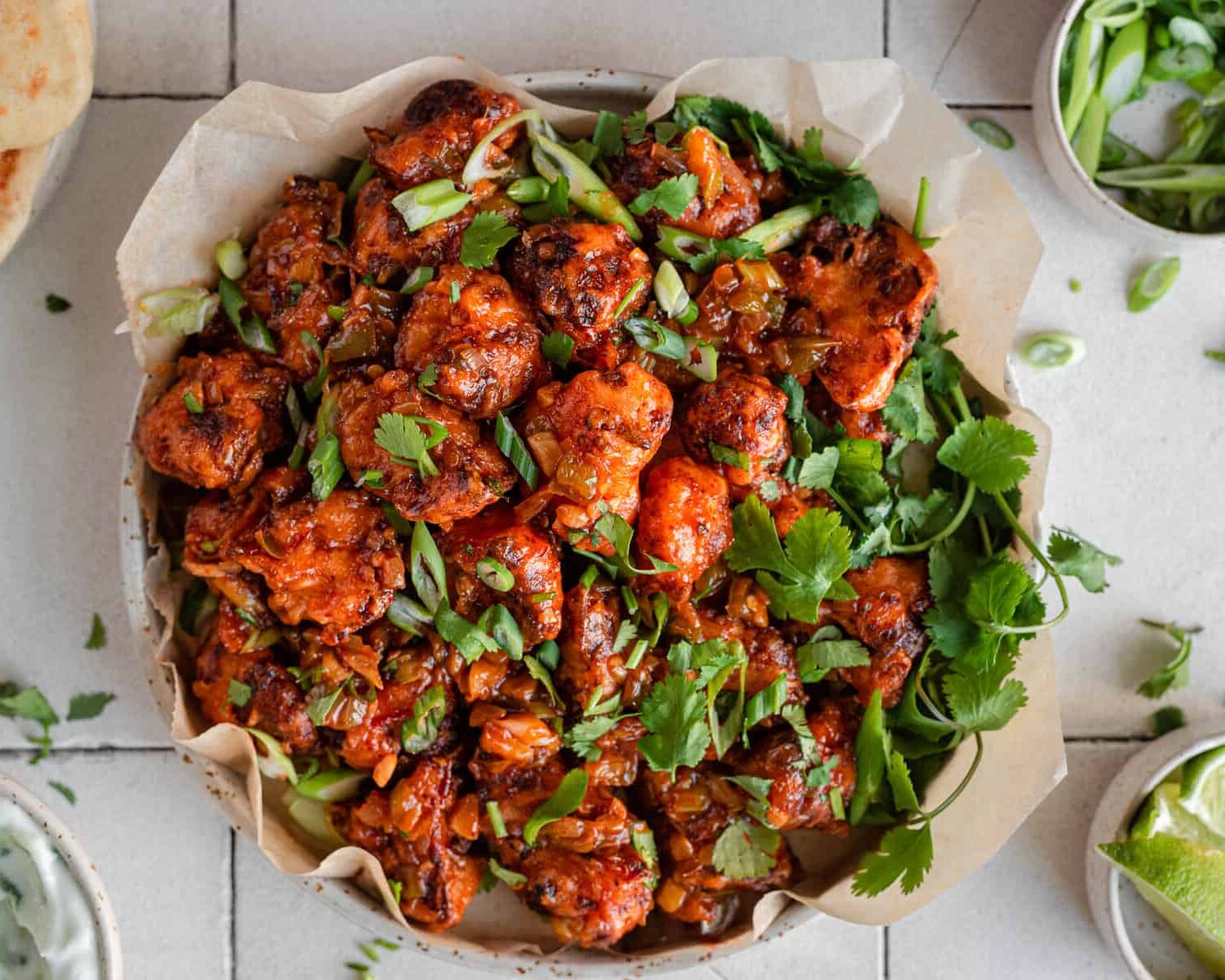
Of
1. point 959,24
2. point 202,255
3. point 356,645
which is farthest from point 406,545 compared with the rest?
point 959,24

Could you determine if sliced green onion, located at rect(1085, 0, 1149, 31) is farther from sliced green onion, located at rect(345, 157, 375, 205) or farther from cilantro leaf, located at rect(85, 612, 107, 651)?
cilantro leaf, located at rect(85, 612, 107, 651)

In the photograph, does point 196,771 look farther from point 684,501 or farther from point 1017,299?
point 1017,299

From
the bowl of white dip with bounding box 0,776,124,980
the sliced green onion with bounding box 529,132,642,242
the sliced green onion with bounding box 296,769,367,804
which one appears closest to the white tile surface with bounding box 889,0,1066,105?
the sliced green onion with bounding box 529,132,642,242

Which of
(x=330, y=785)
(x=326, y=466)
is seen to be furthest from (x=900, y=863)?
(x=326, y=466)

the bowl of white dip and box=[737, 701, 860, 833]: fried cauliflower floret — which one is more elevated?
box=[737, 701, 860, 833]: fried cauliflower floret

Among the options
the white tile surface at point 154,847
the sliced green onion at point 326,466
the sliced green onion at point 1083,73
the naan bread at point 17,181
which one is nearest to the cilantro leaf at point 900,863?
the sliced green onion at point 326,466

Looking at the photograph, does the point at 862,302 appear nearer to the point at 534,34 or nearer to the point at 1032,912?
the point at 534,34
